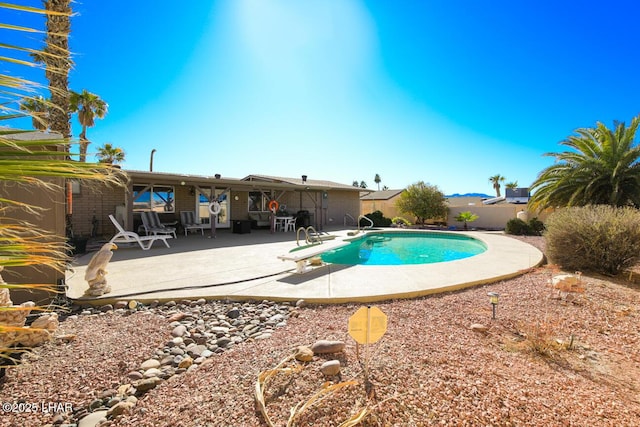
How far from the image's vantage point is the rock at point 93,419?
2244 millimetres

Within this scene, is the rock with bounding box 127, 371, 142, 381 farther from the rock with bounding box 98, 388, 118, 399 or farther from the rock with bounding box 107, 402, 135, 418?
the rock with bounding box 107, 402, 135, 418

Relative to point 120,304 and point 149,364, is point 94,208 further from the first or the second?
point 149,364

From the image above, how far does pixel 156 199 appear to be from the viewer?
492 inches

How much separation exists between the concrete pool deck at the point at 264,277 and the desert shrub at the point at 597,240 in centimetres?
79

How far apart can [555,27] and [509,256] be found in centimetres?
722

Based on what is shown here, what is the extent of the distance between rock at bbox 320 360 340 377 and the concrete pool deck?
6.36 feet

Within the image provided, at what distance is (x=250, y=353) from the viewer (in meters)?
3.12

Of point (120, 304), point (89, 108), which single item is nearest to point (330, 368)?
point (120, 304)

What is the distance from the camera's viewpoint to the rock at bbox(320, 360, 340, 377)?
259 cm

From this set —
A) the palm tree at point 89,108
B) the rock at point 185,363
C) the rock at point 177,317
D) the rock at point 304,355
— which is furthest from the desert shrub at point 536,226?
the palm tree at point 89,108

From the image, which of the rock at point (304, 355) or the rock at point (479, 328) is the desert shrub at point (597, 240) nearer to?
the rock at point (479, 328)

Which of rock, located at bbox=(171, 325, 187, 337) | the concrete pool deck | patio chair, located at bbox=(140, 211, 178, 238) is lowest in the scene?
rock, located at bbox=(171, 325, 187, 337)

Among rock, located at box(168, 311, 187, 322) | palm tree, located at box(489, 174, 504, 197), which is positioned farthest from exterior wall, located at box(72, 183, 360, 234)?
palm tree, located at box(489, 174, 504, 197)

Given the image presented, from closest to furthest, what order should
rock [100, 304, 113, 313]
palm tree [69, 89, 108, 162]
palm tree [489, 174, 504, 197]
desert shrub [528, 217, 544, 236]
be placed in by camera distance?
rock [100, 304, 113, 313] < desert shrub [528, 217, 544, 236] < palm tree [69, 89, 108, 162] < palm tree [489, 174, 504, 197]
